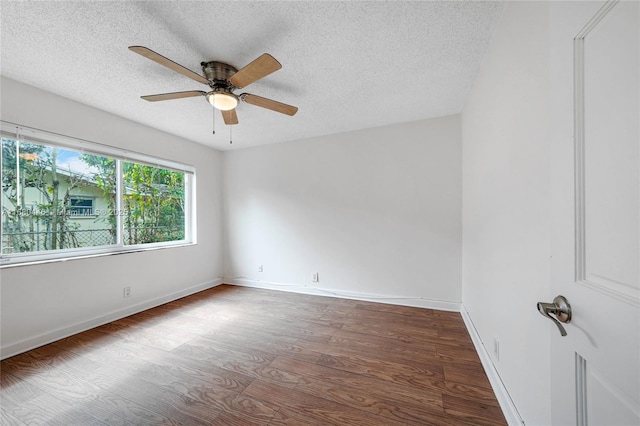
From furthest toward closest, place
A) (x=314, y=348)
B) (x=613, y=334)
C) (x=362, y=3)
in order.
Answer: (x=314, y=348), (x=362, y=3), (x=613, y=334)

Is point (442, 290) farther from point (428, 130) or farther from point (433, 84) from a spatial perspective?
point (433, 84)

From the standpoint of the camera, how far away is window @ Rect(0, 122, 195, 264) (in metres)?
1.97

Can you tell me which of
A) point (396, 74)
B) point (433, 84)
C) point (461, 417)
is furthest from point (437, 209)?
point (461, 417)

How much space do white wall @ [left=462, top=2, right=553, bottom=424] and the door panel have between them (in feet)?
1.14

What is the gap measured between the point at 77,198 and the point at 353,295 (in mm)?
3355

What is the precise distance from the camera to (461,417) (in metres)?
1.29

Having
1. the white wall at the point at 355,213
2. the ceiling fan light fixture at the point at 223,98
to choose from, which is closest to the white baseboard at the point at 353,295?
the white wall at the point at 355,213

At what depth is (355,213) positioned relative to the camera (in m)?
3.09

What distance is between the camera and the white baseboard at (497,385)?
1.19m

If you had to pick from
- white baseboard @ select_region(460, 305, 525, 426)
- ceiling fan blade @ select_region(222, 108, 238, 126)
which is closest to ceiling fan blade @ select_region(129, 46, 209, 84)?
ceiling fan blade @ select_region(222, 108, 238, 126)

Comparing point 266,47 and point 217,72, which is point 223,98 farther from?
point 266,47

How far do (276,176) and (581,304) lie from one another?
337 centimetres

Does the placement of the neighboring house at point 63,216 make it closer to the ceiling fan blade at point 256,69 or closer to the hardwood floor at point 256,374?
the hardwood floor at point 256,374

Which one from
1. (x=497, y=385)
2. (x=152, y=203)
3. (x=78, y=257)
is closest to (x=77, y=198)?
(x=78, y=257)
